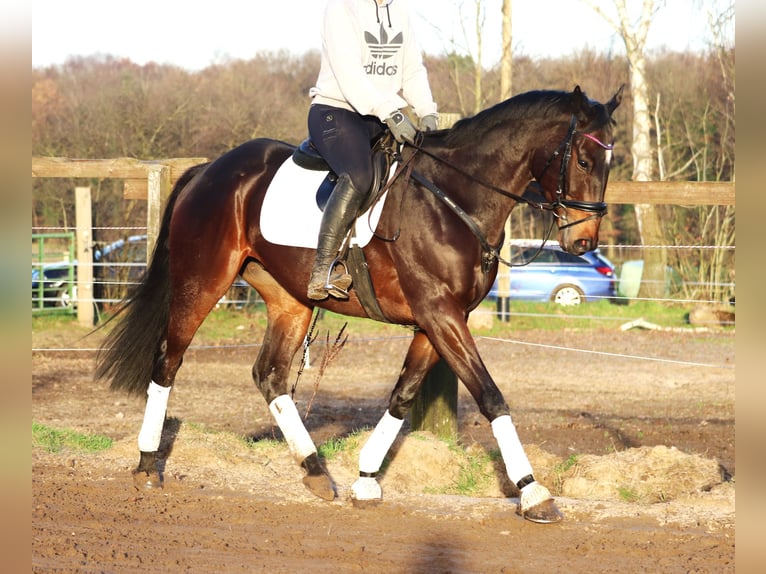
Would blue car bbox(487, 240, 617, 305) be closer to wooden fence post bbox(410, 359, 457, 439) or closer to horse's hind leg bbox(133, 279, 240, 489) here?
wooden fence post bbox(410, 359, 457, 439)

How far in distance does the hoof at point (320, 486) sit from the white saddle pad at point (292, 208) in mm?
1503

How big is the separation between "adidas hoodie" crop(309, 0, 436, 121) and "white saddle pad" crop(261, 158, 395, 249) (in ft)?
1.59

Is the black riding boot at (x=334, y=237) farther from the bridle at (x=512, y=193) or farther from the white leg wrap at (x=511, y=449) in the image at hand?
the white leg wrap at (x=511, y=449)

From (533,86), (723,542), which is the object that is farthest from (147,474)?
(533,86)

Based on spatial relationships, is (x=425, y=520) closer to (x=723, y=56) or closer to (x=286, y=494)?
(x=286, y=494)

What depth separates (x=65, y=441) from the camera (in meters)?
7.31

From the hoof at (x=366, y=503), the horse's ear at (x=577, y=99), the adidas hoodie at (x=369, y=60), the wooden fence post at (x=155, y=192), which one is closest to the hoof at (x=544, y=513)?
the hoof at (x=366, y=503)

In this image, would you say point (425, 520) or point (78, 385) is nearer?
point (425, 520)

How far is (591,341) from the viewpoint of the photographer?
1545 cm

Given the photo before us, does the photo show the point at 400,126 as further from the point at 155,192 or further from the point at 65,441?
the point at 155,192

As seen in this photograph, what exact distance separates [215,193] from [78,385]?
18.3 feet

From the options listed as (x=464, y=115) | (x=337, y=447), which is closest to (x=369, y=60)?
(x=337, y=447)

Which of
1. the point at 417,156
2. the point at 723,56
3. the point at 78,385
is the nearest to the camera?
the point at 417,156

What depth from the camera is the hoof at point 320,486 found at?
589 centimetres
